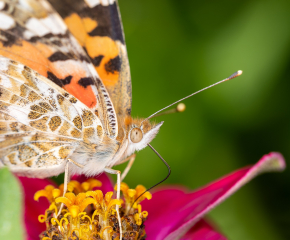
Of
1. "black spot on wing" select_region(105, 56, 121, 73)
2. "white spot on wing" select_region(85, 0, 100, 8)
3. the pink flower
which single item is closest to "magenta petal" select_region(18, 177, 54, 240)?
the pink flower

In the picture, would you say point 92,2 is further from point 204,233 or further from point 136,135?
point 204,233

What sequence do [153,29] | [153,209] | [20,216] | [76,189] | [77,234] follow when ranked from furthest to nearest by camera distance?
[153,29], [153,209], [76,189], [77,234], [20,216]

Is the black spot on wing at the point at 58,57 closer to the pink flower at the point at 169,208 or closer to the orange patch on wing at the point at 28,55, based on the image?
the orange patch on wing at the point at 28,55

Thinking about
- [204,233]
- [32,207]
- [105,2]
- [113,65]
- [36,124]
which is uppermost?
[105,2]

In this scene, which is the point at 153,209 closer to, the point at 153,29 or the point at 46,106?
the point at 46,106

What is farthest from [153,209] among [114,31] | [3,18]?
[3,18]

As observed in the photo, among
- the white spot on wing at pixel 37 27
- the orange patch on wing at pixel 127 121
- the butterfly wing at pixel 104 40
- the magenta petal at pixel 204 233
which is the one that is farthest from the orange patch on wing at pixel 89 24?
the magenta petal at pixel 204 233

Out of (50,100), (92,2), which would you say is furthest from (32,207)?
(92,2)
